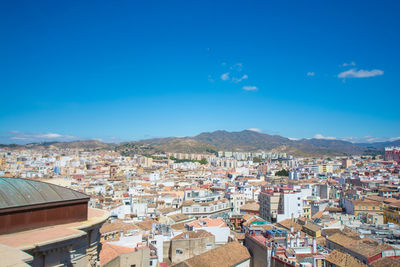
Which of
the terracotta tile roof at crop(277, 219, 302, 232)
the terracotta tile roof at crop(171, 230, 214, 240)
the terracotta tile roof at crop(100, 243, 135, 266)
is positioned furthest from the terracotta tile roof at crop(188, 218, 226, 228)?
the terracotta tile roof at crop(100, 243, 135, 266)

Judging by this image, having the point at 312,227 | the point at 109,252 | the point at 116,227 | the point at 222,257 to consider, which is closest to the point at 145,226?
the point at 116,227

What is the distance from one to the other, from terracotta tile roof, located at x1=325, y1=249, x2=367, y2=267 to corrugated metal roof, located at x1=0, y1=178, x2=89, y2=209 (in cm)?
1189

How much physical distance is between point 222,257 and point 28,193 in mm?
12351

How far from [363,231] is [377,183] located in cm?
3308

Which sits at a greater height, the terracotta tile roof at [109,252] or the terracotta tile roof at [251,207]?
the terracotta tile roof at [109,252]

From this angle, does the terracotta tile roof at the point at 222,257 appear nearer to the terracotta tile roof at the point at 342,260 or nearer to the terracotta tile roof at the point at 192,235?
the terracotta tile roof at the point at 192,235

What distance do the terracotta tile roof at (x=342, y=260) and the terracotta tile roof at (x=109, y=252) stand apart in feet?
30.2

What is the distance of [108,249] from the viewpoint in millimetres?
15195

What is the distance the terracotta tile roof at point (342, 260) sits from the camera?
14391 mm

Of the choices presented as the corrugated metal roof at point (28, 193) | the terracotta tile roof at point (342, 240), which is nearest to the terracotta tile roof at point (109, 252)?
the corrugated metal roof at point (28, 193)

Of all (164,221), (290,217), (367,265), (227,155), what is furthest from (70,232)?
(227,155)

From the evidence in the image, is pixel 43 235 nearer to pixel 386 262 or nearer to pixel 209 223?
pixel 386 262

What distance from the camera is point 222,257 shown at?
17.1 metres

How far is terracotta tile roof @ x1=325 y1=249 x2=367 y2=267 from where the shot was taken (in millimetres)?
14391
